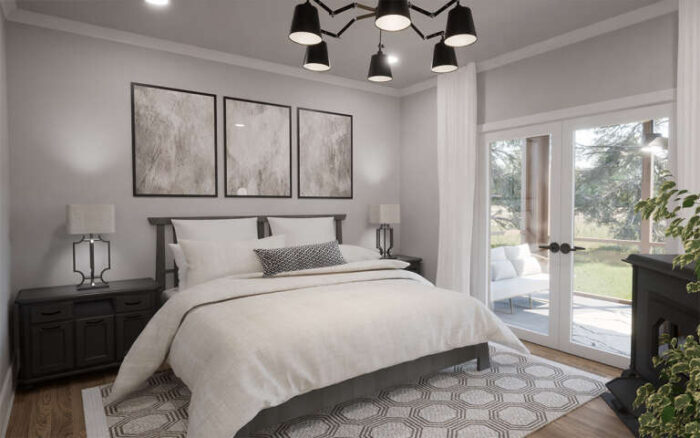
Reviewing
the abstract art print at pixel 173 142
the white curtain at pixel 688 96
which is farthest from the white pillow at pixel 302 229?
the white curtain at pixel 688 96

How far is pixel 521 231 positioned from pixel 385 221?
1450 mm

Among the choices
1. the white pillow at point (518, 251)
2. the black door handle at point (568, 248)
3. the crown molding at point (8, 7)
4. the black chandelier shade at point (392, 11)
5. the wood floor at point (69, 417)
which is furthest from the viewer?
the white pillow at point (518, 251)

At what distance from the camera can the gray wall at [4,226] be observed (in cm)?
265

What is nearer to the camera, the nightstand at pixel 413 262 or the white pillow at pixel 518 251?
the white pillow at pixel 518 251

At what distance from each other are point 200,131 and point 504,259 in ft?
10.6

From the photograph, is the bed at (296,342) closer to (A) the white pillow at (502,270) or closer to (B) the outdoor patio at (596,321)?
(B) the outdoor patio at (596,321)

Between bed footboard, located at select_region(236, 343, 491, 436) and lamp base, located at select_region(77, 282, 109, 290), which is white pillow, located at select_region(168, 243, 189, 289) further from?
bed footboard, located at select_region(236, 343, 491, 436)

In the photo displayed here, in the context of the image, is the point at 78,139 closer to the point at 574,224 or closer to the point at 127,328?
the point at 127,328

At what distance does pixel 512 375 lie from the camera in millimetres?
3119

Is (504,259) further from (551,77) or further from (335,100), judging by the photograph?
(335,100)

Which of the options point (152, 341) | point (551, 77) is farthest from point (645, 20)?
point (152, 341)

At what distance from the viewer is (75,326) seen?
302 centimetres

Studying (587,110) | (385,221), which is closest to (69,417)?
(385,221)

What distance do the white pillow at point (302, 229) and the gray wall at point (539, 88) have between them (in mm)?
1241
